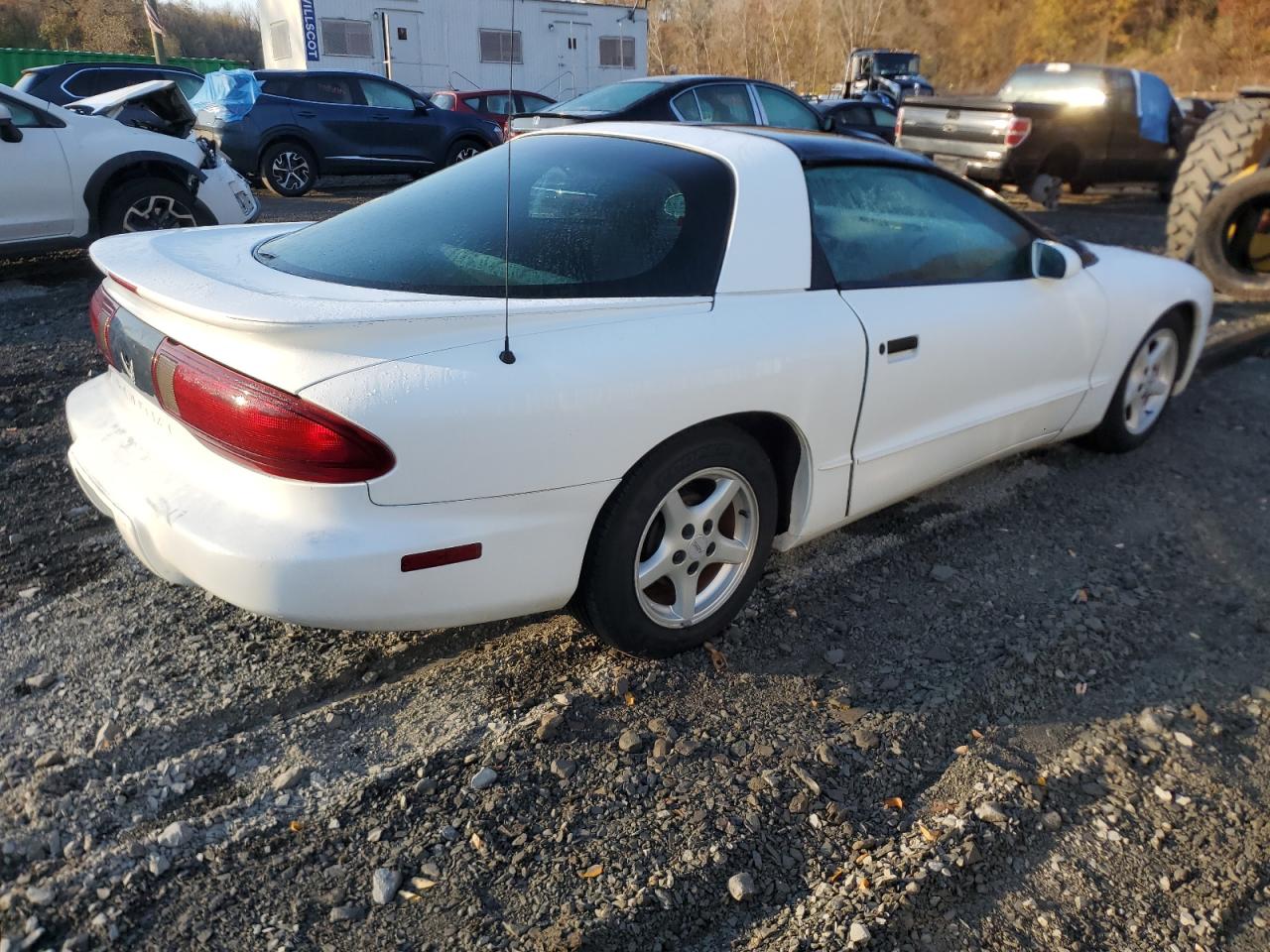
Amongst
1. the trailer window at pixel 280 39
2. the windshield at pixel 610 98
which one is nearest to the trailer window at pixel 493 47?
the trailer window at pixel 280 39

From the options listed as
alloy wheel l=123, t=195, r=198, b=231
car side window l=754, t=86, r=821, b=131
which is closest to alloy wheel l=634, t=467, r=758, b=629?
alloy wheel l=123, t=195, r=198, b=231

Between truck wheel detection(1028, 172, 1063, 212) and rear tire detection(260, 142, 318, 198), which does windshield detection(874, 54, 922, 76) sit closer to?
truck wheel detection(1028, 172, 1063, 212)

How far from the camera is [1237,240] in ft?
24.9

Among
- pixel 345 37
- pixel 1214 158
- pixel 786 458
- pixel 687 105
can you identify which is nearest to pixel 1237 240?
pixel 1214 158

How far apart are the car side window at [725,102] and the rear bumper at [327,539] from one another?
7.74m

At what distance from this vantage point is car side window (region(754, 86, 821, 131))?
32.1ft

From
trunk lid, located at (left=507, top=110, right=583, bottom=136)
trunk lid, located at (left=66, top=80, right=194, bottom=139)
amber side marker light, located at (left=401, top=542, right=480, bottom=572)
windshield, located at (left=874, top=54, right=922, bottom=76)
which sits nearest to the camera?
amber side marker light, located at (left=401, top=542, right=480, bottom=572)

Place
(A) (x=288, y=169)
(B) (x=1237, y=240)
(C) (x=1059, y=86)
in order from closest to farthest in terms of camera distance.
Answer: (B) (x=1237, y=240) → (A) (x=288, y=169) → (C) (x=1059, y=86)

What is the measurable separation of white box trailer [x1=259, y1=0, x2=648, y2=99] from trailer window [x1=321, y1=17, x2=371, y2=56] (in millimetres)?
22

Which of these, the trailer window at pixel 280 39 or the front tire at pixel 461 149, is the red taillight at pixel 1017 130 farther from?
the trailer window at pixel 280 39

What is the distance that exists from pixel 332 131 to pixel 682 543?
1168cm

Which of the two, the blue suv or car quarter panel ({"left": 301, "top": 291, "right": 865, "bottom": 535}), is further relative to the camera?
the blue suv

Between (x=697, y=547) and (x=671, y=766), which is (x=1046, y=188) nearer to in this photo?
(x=697, y=547)

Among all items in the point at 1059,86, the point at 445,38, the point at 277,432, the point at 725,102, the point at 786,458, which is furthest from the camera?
the point at 445,38
